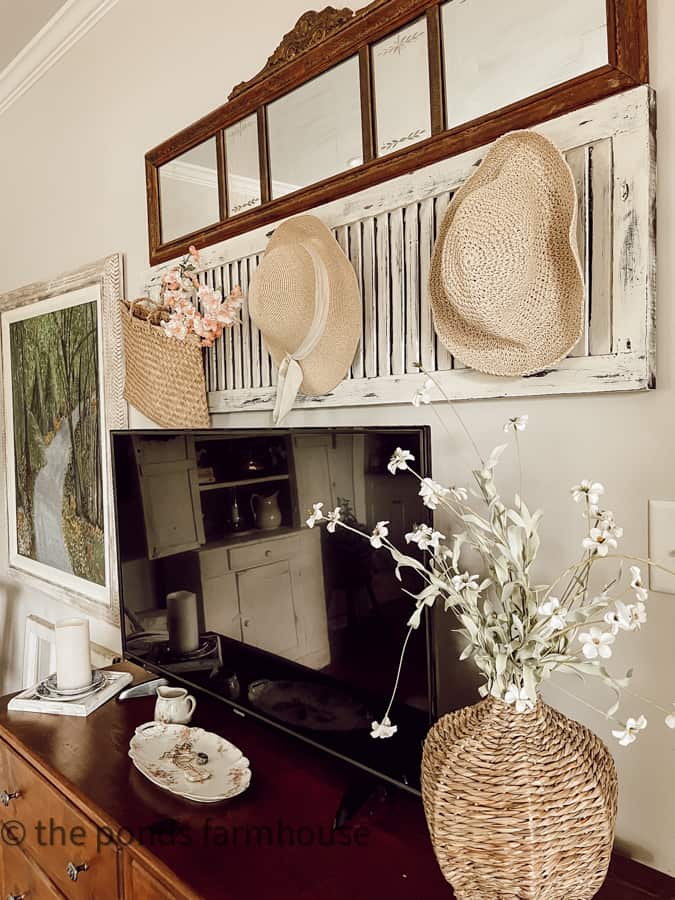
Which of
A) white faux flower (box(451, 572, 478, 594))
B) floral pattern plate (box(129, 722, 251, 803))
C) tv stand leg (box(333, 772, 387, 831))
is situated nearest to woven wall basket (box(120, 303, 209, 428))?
floral pattern plate (box(129, 722, 251, 803))

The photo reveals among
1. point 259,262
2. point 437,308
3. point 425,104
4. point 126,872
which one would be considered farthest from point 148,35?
point 126,872

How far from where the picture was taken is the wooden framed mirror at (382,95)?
1.03 metres

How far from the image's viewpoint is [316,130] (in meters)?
1.45

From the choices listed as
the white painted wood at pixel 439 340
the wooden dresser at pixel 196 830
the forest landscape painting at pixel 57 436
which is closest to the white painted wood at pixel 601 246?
the white painted wood at pixel 439 340

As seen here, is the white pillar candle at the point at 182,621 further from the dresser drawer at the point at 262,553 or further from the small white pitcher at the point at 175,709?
the dresser drawer at the point at 262,553

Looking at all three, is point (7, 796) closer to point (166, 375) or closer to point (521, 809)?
point (166, 375)

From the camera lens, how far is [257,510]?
1.33 meters

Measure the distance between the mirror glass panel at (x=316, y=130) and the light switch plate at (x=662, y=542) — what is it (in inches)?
33.4

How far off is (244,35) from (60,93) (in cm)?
110

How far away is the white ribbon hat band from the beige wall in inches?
3.3

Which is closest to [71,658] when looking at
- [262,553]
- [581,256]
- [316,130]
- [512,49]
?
[262,553]

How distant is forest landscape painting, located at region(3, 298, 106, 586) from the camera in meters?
2.36

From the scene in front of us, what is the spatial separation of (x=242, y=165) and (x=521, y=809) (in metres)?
1.43

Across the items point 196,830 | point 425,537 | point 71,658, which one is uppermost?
point 425,537
